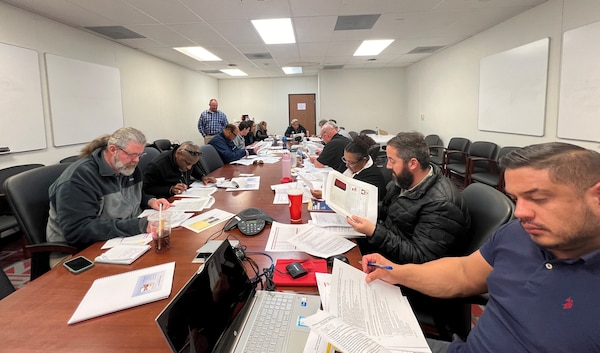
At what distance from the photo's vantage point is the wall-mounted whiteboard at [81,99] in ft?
13.8

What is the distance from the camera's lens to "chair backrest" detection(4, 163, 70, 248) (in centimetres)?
165

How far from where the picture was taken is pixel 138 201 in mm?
2084

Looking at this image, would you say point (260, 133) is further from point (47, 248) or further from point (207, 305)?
point (207, 305)

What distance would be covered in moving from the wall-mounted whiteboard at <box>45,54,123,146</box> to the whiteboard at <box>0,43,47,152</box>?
0.21m

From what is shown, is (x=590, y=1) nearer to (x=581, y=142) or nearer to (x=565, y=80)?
(x=565, y=80)

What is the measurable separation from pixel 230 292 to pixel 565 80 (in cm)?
449

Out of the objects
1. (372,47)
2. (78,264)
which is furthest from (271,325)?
(372,47)

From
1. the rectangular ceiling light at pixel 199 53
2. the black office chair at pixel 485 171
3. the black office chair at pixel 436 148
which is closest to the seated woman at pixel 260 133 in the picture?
the rectangular ceiling light at pixel 199 53

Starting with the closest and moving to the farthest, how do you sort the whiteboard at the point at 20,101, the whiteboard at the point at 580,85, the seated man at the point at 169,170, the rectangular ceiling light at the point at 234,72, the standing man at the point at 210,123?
the seated man at the point at 169,170 → the whiteboard at the point at 580,85 → the whiteboard at the point at 20,101 → the standing man at the point at 210,123 → the rectangular ceiling light at the point at 234,72

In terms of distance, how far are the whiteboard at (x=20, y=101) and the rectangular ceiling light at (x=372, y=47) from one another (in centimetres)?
509

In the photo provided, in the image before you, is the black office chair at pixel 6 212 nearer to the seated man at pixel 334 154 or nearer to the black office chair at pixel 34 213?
the black office chair at pixel 34 213

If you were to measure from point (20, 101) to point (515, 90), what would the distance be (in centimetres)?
647

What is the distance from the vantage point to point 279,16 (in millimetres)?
4223

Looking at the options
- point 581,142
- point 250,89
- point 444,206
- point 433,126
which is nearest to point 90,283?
point 444,206
